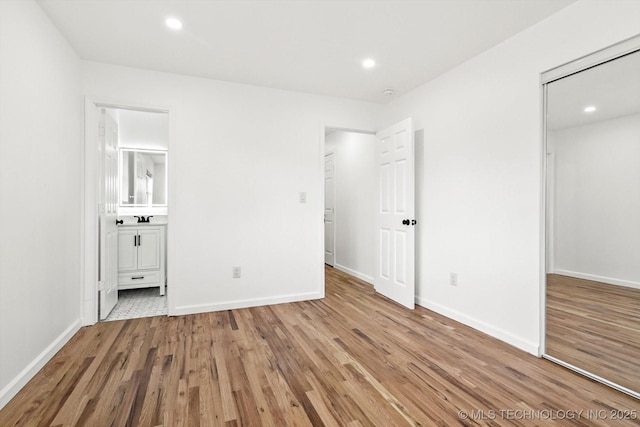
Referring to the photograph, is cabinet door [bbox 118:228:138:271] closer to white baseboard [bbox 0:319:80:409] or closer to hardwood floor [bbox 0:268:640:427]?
hardwood floor [bbox 0:268:640:427]

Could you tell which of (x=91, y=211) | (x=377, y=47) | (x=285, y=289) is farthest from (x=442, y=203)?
(x=91, y=211)

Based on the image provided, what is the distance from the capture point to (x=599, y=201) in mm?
2025

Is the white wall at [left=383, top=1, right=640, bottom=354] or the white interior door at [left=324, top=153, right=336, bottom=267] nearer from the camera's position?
the white wall at [left=383, top=1, right=640, bottom=354]

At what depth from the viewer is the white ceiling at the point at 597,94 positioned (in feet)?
6.01

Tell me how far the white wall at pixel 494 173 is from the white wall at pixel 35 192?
10.8 feet

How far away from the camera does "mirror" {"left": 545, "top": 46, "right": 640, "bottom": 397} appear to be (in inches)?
73.5

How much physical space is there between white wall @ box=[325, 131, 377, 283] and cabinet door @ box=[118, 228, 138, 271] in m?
3.06

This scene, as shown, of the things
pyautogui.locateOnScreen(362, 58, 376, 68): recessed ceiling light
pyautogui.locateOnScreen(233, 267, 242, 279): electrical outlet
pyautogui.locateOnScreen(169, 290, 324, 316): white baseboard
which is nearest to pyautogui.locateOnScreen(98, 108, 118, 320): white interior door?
pyautogui.locateOnScreen(169, 290, 324, 316): white baseboard

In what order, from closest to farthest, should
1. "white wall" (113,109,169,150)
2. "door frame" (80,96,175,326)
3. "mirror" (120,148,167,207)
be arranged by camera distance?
1. "door frame" (80,96,175,326)
2. "white wall" (113,109,169,150)
3. "mirror" (120,148,167,207)

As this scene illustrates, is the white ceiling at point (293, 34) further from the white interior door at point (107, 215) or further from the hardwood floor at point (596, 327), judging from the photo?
the hardwood floor at point (596, 327)

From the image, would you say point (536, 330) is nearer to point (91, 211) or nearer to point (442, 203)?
point (442, 203)

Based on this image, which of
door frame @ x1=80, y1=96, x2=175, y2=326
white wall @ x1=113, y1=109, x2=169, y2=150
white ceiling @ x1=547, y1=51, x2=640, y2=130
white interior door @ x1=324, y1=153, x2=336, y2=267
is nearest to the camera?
white ceiling @ x1=547, y1=51, x2=640, y2=130

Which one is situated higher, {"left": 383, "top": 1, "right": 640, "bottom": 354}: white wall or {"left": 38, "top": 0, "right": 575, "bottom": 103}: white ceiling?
{"left": 38, "top": 0, "right": 575, "bottom": 103}: white ceiling

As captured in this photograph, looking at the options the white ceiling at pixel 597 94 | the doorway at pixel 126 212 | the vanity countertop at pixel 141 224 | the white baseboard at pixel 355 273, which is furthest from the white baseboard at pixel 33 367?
the white ceiling at pixel 597 94
